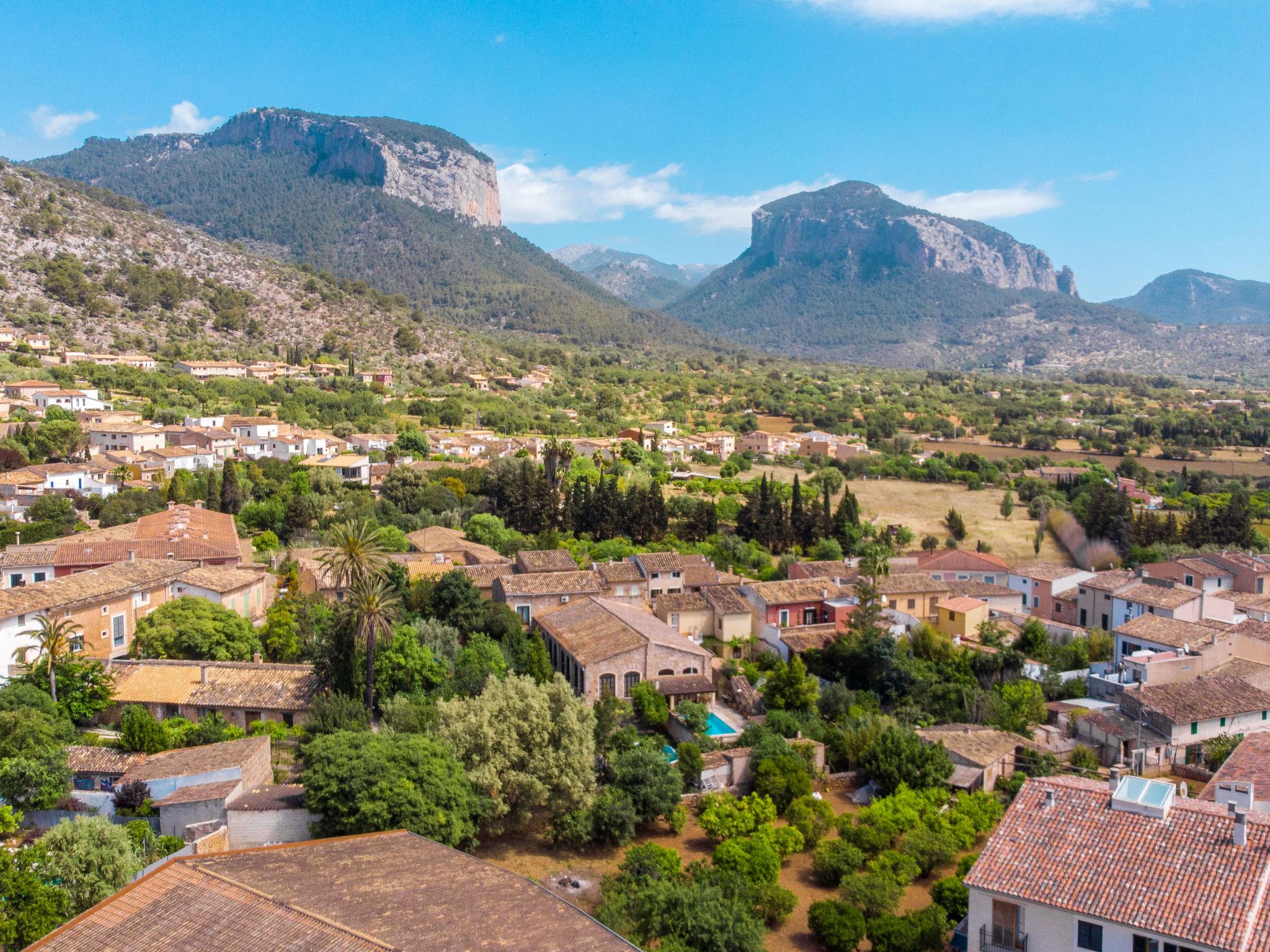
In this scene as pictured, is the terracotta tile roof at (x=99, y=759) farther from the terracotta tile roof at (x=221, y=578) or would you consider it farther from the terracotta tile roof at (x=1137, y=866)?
the terracotta tile roof at (x=1137, y=866)

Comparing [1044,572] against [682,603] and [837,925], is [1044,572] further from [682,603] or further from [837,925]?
[837,925]

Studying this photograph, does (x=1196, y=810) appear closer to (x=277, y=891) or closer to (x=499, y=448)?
(x=277, y=891)

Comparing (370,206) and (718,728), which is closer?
(718,728)

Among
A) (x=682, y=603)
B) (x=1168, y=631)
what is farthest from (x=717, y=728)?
(x=1168, y=631)

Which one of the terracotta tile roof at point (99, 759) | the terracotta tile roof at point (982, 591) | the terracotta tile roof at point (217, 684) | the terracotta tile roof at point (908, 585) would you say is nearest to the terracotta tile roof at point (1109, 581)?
the terracotta tile roof at point (982, 591)

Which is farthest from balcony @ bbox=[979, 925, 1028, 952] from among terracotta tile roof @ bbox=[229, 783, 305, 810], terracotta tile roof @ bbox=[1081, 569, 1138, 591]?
terracotta tile roof @ bbox=[1081, 569, 1138, 591]
